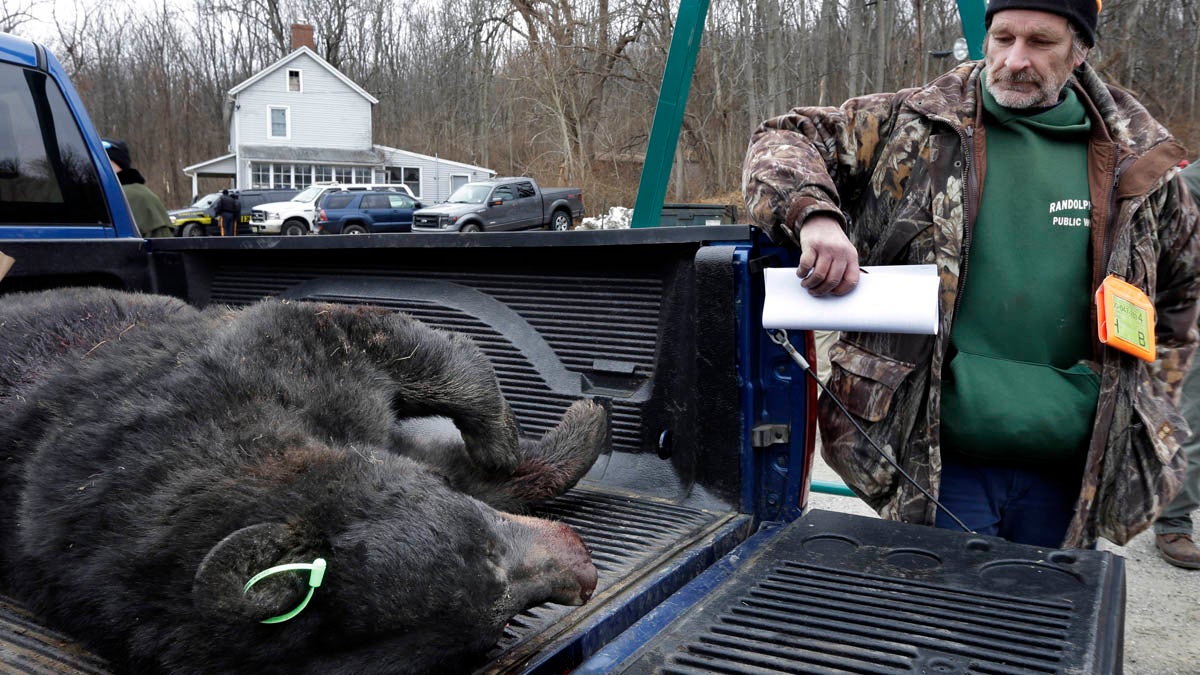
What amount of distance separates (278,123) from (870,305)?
50.8 metres

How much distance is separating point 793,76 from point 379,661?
29.7 m

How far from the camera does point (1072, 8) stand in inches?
98.5

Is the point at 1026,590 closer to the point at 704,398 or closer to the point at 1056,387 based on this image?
the point at 1056,387

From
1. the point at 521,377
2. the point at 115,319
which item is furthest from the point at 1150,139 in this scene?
the point at 115,319

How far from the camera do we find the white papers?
2.32 metres

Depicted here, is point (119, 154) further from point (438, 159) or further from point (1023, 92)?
point (438, 159)

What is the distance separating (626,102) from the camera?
107 feet

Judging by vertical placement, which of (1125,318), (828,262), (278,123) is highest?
(278,123)

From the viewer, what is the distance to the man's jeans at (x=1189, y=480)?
4930mm

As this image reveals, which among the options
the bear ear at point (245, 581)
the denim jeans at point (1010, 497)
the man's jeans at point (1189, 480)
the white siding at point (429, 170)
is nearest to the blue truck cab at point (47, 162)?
the bear ear at point (245, 581)

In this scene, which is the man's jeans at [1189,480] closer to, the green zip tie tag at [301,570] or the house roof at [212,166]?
the green zip tie tag at [301,570]

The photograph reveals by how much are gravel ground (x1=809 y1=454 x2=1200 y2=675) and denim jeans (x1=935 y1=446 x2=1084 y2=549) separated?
4.84 ft

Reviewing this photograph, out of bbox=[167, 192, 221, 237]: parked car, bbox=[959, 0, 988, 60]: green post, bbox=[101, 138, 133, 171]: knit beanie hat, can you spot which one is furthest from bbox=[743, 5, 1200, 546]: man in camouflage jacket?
bbox=[167, 192, 221, 237]: parked car

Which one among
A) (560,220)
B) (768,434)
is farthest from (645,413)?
(560,220)
